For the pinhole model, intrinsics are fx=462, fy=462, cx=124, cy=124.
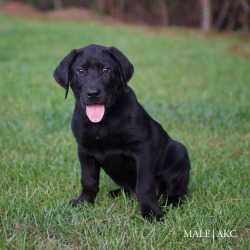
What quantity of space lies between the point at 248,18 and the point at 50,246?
21246 mm

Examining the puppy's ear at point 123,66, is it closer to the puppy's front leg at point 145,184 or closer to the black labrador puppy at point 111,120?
the black labrador puppy at point 111,120

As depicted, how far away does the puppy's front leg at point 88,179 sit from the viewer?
3.53m

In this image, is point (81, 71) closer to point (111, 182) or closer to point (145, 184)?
point (145, 184)

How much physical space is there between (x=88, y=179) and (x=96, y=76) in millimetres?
827

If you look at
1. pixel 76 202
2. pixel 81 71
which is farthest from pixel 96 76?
pixel 76 202

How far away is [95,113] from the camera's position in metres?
3.21

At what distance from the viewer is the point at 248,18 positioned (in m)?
22.2

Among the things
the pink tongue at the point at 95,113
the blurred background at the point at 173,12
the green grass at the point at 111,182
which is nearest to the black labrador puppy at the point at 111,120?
the pink tongue at the point at 95,113

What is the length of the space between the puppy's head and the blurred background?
19.2 m

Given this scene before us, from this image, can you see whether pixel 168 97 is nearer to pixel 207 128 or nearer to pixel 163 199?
pixel 207 128

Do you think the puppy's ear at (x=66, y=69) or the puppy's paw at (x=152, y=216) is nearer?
the puppy's paw at (x=152, y=216)

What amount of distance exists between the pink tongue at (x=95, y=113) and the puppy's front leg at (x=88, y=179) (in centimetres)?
42

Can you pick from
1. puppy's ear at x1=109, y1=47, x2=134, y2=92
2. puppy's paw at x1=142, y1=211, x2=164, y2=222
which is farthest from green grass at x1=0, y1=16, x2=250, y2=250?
puppy's ear at x1=109, y1=47, x2=134, y2=92

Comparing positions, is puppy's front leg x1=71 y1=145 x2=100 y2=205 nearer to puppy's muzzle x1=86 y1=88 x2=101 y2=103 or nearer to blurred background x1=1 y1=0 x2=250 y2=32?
puppy's muzzle x1=86 y1=88 x2=101 y2=103
